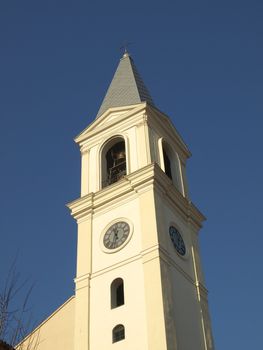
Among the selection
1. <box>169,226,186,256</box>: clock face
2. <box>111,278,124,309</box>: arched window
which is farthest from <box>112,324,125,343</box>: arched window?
<box>169,226,186,256</box>: clock face

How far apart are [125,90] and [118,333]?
594 inches

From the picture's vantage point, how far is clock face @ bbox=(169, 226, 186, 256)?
25.9 meters

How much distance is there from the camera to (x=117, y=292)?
24.5 meters

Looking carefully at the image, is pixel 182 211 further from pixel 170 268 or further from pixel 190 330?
pixel 190 330

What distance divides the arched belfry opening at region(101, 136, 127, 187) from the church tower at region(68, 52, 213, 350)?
0.17 ft

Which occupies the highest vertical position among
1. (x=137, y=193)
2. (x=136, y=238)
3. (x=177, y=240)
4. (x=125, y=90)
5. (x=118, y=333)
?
(x=125, y=90)

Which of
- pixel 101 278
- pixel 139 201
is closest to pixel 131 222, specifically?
pixel 139 201

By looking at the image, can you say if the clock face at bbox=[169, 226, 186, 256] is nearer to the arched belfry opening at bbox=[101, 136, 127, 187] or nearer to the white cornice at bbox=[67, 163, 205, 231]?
the white cornice at bbox=[67, 163, 205, 231]

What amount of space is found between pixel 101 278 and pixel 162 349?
507cm

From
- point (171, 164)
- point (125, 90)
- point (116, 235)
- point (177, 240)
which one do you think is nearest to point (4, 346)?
point (116, 235)

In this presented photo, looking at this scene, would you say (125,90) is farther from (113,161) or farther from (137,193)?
(137,193)

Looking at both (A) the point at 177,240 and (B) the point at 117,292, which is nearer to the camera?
(B) the point at 117,292

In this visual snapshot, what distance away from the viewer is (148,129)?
1155 inches

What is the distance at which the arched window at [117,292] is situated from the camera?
78.6 ft
